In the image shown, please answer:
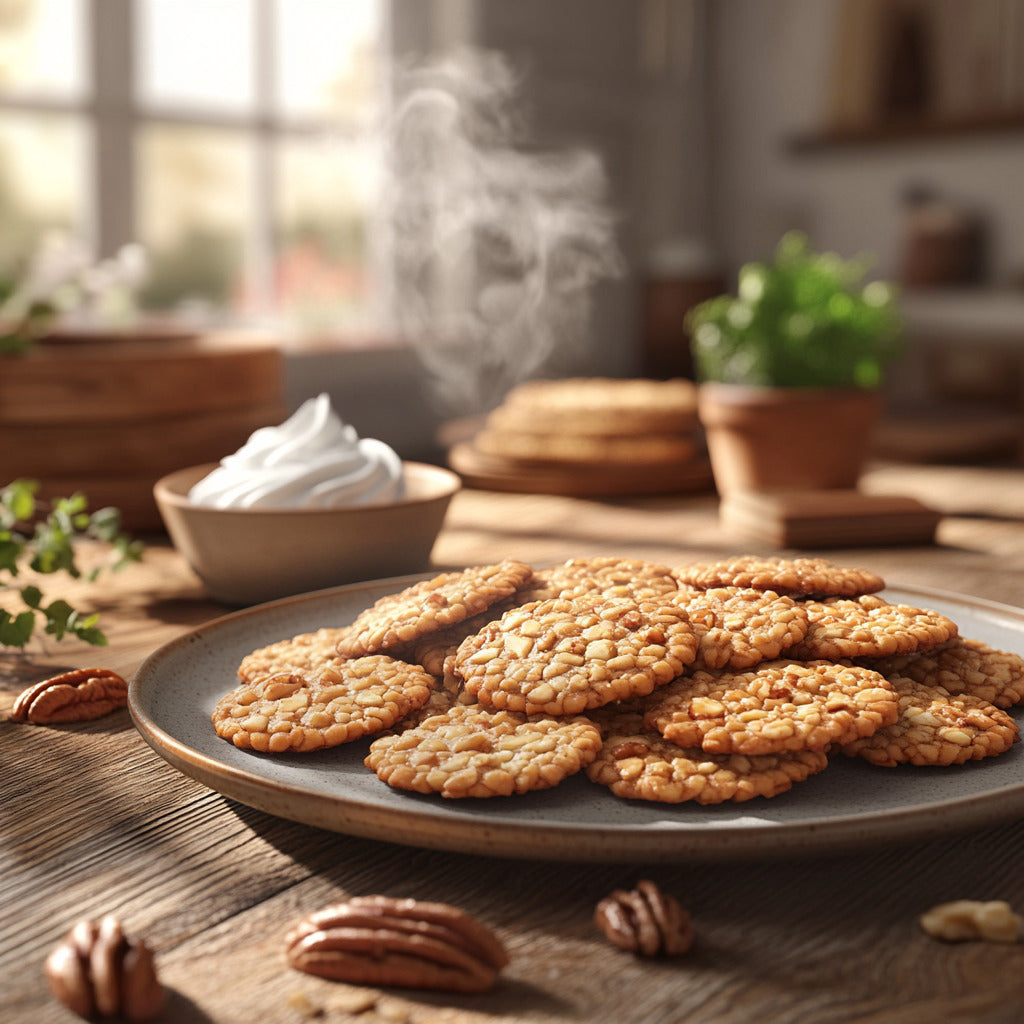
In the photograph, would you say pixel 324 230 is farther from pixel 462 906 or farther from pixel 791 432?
pixel 462 906

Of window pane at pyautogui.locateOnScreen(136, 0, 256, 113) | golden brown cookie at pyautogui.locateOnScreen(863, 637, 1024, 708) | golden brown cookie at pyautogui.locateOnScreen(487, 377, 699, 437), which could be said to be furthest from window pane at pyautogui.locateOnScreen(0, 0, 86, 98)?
golden brown cookie at pyautogui.locateOnScreen(863, 637, 1024, 708)

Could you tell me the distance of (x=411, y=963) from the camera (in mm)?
481

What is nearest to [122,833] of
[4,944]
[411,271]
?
[4,944]

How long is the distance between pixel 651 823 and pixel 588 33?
331 cm

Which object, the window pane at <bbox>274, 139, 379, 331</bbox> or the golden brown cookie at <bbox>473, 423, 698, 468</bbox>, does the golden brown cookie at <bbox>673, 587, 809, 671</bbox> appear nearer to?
the golden brown cookie at <bbox>473, 423, 698, 468</bbox>

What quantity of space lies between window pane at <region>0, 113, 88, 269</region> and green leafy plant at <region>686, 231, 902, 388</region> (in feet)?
5.38

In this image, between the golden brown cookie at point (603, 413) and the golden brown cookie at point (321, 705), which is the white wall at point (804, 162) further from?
the golden brown cookie at point (321, 705)

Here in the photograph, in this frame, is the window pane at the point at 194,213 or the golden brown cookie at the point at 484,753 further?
the window pane at the point at 194,213

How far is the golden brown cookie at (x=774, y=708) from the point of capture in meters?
0.60

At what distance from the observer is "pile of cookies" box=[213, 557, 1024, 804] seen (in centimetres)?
60

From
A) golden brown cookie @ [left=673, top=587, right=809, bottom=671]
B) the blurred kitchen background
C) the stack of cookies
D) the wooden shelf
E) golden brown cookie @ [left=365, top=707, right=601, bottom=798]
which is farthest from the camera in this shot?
the wooden shelf

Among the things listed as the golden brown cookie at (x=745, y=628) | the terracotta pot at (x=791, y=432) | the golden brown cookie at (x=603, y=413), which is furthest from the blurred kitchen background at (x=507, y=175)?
the golden brown cookie at (x=745, y=628)

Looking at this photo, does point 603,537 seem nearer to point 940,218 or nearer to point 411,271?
point 411,271

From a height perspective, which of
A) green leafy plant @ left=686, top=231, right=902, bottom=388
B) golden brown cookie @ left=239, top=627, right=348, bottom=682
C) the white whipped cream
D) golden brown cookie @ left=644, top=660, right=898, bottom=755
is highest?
green leafy plant @ left=686, top=231, right=902, bottom=388
